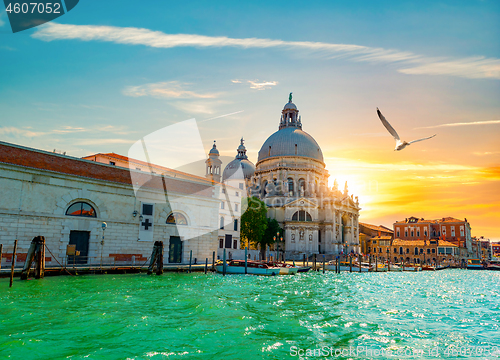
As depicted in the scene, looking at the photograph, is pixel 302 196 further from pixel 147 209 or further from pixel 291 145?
pixel 147 209

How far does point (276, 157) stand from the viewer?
195 feet

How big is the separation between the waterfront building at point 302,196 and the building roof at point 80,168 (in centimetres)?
2858

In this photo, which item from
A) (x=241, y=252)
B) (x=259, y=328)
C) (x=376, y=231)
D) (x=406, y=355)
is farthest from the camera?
(x=376, y=231)

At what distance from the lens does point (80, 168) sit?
2016 centimetres

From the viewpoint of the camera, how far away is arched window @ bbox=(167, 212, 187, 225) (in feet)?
78.9

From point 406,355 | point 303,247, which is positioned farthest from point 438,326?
point 303,247

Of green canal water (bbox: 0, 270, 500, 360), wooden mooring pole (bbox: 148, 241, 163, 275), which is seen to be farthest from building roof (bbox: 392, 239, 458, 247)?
wooden mooring pole (bbox: 148, 241, 163, 275)

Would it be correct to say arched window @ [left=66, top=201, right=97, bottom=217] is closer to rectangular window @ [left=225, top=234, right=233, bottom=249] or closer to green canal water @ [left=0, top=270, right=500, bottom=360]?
green canal water @ [left=0, top=270, right=500, bottom=360]

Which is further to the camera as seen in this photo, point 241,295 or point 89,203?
point 89,203

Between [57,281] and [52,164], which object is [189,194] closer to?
[52,164]

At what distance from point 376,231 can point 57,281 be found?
67.4 meters

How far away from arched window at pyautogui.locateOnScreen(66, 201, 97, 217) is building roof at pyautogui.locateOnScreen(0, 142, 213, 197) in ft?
5.16

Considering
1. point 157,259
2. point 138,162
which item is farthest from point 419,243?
point 157,259

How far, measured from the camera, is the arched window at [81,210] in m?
19.7
